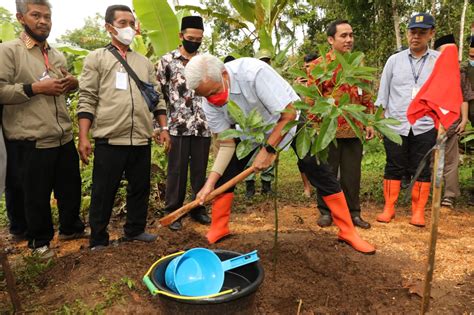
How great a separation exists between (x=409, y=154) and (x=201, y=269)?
2361mm

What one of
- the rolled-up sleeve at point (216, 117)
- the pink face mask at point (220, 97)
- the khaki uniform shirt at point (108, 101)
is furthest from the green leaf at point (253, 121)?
the khaki uniform shirt at point (108, 101)

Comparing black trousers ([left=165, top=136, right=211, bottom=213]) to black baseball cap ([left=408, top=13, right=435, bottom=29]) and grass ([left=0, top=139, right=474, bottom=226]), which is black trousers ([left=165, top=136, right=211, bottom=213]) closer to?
grass ([left=0, top=139, right=474, bottom=226])

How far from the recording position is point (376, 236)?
130 inches

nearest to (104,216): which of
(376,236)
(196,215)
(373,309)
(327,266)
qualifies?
(196,215)

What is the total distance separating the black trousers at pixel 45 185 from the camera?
273 centimetres

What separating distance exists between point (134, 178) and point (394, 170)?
2303 millimetres

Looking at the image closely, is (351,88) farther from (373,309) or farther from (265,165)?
(373,309)

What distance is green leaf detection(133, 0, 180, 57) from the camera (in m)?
4.52

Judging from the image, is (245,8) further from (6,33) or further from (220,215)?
(220,215)

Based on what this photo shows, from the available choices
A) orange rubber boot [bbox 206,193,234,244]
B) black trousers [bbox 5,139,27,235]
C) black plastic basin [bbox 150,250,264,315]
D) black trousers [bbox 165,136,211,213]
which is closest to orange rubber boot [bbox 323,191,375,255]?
orange rubber boot [bbox 206,193,234,244]

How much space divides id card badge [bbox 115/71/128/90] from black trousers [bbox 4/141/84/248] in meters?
0.65

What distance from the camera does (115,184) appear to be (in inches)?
111

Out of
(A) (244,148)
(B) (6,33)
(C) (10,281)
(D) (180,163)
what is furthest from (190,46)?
(B) (6,33)

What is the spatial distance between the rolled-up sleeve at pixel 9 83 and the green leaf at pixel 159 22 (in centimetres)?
208
